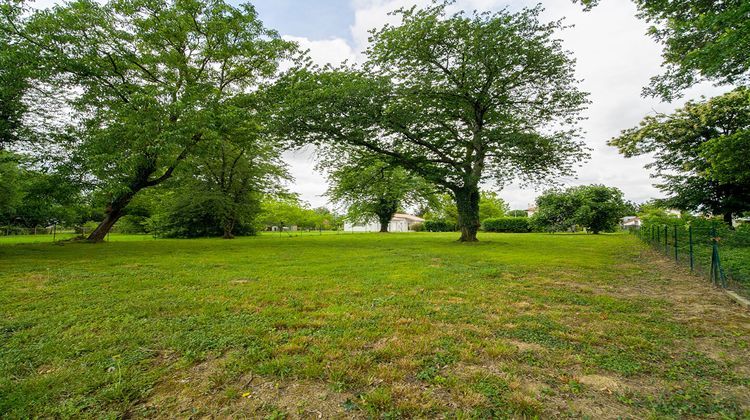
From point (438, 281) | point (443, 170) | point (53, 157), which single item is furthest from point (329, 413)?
point (53, 157)

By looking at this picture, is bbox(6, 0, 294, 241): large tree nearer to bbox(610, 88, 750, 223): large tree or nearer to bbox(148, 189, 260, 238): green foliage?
bbox(148, 189, 260, 238): green foliage

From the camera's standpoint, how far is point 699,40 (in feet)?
32.5

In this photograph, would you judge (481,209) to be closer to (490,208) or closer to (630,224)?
(490,208)

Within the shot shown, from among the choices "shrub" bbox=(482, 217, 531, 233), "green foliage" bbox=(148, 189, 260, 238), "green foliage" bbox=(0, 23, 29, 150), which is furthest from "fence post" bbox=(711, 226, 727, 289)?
"shrub" bbox=(482, 217, 531, 233)

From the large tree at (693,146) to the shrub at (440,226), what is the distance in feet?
86.2

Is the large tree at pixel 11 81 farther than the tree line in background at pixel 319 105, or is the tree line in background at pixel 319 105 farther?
the tree line in background at pixel 319 105

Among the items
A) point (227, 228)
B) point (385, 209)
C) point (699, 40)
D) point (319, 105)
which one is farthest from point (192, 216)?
point (699, 40)

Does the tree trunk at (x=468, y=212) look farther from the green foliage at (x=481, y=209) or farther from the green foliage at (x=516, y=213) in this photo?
the green foliage at (x=516, y=213)

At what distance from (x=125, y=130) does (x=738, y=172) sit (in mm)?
21515

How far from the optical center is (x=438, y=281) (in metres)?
5.85

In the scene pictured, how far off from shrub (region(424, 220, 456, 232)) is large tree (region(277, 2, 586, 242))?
27499 millimetres

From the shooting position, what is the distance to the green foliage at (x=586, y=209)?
2781 centimetres

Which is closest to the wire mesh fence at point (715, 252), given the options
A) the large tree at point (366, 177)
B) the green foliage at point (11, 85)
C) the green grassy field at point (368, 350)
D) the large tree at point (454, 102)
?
the green grassy field at point (368, 350)

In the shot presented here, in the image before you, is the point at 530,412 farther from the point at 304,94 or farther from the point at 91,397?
the point at 304,94
